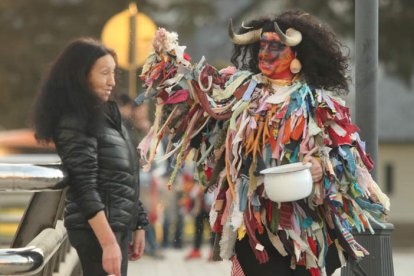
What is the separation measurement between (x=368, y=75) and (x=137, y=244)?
2.41 metres

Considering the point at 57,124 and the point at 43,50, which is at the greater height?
the point at 43,50

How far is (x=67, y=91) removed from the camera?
4.97m

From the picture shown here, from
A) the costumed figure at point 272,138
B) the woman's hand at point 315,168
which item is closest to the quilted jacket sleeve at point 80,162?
the costumed figure at point 272,138

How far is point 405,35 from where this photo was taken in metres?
27.9

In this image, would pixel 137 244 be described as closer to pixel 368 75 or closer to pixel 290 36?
pixel 290 36

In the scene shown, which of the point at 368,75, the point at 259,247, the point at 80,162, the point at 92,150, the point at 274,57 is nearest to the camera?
the point at 80,162

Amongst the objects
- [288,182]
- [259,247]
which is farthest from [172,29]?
[288,182]

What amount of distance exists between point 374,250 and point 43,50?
28.7 meters

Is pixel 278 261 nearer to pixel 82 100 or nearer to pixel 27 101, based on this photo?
pixel 82 100

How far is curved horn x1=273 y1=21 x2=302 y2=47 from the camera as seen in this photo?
573 cm

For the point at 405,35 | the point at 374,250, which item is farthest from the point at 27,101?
the point at 374,250

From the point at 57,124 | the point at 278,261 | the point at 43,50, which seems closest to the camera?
the point at 57,124

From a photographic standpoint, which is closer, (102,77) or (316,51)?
(102,77)

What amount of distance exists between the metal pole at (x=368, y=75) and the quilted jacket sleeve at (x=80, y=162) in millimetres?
2982
